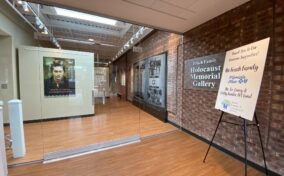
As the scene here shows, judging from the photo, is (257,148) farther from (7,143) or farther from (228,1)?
(7,143)

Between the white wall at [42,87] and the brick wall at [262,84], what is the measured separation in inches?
153

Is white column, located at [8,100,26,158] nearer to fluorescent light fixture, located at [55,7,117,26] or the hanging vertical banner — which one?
fluorescent light fixture, located at [55,7,117,26]

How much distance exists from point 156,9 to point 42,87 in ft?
14.3

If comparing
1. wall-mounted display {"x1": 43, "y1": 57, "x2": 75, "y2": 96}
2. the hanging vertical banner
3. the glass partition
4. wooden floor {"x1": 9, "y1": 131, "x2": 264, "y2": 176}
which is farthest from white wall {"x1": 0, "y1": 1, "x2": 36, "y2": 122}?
the hanging vertical banner

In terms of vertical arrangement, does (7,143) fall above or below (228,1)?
below

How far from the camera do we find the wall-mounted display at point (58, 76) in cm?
472

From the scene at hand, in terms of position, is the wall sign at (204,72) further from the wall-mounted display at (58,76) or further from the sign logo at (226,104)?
the wall-mounted display at (58,76)

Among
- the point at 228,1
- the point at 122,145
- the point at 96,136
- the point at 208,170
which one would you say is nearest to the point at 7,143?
the point at 96,136

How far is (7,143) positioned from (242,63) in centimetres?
460

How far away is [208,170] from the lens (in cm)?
235

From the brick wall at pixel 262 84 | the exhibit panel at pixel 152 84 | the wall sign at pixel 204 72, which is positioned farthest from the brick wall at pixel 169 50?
the brick wall at pixel 262 84

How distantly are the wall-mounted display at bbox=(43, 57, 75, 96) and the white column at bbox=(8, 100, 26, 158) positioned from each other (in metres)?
2.30

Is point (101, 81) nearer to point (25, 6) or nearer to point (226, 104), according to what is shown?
point (25, 6)

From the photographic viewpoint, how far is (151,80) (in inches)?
232
